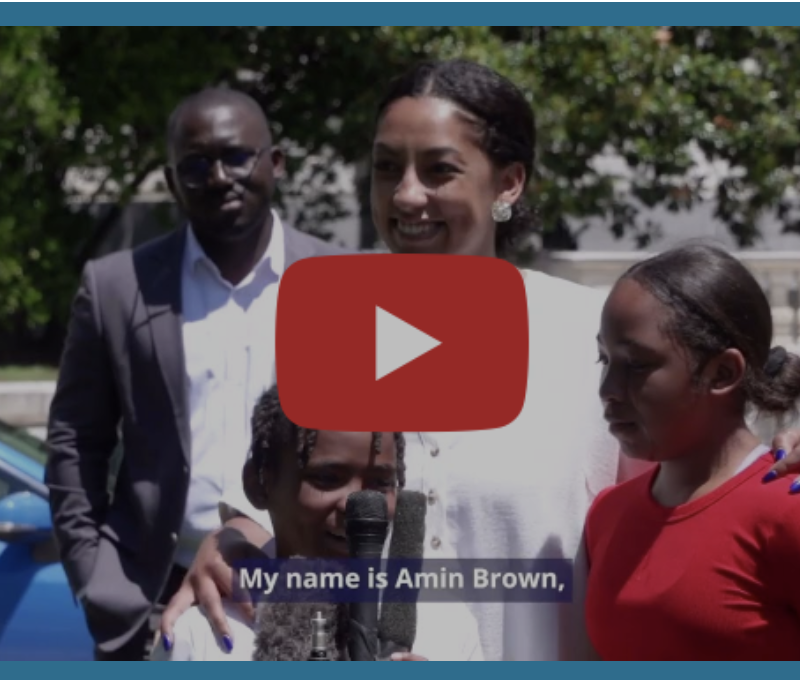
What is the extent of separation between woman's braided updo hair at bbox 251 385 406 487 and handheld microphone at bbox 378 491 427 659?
15 cm


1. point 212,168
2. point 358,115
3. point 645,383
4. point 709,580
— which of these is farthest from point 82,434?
point 709,580

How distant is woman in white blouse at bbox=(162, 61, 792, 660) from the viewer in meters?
2.06

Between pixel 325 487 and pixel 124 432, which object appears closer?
pixel 325 487

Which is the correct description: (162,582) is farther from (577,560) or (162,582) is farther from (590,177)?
(590,177)

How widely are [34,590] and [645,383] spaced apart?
1.02 metres

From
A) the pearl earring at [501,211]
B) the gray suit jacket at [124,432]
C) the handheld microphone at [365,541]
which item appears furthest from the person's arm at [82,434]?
the pearl earring at [501,211]

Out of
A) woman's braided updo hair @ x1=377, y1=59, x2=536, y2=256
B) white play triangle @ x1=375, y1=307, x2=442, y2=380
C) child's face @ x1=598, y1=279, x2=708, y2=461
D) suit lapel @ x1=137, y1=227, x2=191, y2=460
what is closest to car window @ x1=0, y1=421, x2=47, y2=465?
suit lapel @ x1=137, y1=227, x2=191, y2=460

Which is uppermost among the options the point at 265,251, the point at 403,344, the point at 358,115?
the point at 358,115

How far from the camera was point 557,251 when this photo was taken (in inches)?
88.7

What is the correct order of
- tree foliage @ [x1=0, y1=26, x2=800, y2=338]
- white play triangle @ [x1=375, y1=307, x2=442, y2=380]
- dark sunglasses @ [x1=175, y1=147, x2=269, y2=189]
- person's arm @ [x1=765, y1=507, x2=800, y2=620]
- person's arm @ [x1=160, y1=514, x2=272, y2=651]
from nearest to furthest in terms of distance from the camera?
person's arm @ [x1=765, y1=507, x2=800, y2=620] → white play triangle @ [x1=375, y1=307, x2=442, y2=380] → person's arm @ [x1=160, y1=514, x2=272, y2=651] → dark sunglasses @ [x1=175, y1=147, x2=269, y2=189] → tree foliage @ [x1=0, y1=26, x2=800, y2=338]

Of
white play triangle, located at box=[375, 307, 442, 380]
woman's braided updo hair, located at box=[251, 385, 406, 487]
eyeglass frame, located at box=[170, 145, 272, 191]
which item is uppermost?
eyeglass frame, located at box=[170, 145, 272, 191]

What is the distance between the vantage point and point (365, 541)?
2059 mm

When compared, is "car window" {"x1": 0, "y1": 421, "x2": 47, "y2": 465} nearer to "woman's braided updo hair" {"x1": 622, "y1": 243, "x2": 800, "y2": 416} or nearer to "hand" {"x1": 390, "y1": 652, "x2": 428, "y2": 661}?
"hand" {"x1": 390, "y1": 652, "x2": 428, "y2": 661}

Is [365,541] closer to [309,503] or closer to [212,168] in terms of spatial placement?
[309,503]
